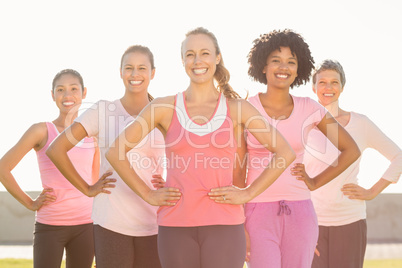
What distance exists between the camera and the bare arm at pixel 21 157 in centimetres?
463

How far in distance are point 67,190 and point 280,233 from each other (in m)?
1.96

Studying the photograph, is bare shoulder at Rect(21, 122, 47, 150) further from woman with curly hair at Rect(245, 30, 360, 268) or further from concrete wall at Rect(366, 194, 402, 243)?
concrete wall at Rect(366, 194, 402, 243)

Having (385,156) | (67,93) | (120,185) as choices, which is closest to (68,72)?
(67,93)

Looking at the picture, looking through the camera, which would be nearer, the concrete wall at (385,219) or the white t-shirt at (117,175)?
the white t-shirt at (117,175)

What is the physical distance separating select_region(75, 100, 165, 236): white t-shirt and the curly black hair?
1.11 meters

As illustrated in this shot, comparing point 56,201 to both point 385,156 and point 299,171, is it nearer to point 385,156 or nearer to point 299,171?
point 299,171

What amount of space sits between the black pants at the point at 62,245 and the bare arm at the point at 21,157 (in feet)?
0.77

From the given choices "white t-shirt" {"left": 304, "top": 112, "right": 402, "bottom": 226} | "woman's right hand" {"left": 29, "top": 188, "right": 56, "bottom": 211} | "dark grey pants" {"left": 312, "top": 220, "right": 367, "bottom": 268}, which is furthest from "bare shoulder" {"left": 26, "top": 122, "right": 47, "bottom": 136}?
"dark grey pants" {"left": 312, "top": 220, "right": 367, "bottom": 268}

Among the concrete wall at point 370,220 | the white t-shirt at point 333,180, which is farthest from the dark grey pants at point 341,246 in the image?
the concrete wall at point 370,220

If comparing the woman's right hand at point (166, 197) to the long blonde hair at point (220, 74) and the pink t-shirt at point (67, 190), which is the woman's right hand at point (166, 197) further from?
the pink t-shirt at point (67, 190)

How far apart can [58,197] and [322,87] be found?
2628 millimetres

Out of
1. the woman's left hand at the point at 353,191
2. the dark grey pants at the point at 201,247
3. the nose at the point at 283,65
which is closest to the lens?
the dark grey pants at the point at 201,247

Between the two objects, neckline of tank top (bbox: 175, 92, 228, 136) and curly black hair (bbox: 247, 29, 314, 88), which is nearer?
neckline of tank top (bbox: 175, 92, 228, 136)

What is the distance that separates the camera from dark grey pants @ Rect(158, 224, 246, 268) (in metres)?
3.06
